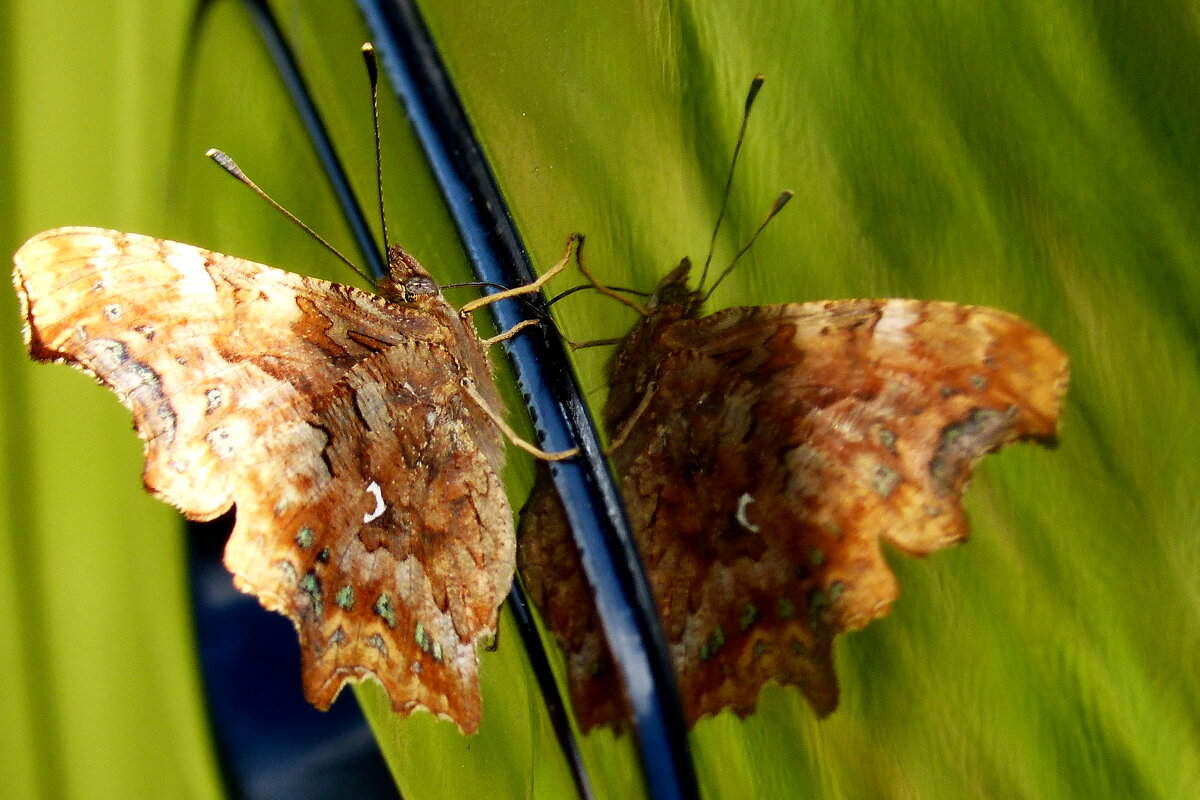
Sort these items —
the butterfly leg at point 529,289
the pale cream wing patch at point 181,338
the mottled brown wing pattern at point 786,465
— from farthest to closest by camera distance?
the butterfly leg at point 529,289 < the mottled brown wing pattern at point 786,465 < the pale cream wing patch at point 181,338

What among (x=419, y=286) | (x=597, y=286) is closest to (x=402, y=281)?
(x=419, y=286)

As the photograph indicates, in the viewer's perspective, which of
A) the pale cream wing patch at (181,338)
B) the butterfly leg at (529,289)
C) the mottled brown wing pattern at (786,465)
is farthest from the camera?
the butterfly leg at (529,289)

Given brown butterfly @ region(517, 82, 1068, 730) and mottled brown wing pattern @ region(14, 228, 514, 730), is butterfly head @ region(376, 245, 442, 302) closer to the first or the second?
mottled brown wing pattern @ region(14, 228, 514, 730)

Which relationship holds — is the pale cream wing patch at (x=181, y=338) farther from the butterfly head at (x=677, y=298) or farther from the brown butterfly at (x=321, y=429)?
the butterfly head at (x=677, y=298)

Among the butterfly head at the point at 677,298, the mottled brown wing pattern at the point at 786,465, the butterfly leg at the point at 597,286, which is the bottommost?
the mottled brown wing pattern at the point at 786,465

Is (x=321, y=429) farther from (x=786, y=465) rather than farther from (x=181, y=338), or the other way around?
(x=786, y=465)

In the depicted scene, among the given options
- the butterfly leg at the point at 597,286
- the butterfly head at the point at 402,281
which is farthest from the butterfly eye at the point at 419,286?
the butterfly leg at the point at 597,286

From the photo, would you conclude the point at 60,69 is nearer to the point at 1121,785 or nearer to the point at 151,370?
the point at 151,370
